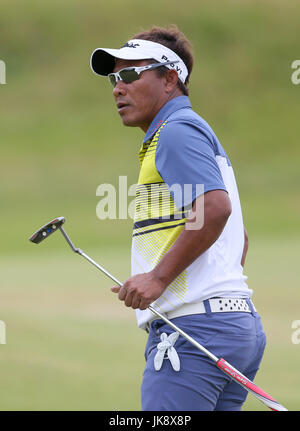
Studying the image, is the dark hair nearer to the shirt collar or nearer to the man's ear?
the man's ear

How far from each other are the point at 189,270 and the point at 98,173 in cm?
A: 1980

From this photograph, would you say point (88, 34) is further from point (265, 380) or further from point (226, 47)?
point (265, 380)

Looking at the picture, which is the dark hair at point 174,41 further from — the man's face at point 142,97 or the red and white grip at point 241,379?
the red and white grip at point 241,379

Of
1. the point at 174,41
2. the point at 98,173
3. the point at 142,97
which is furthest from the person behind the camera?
the point at 98,173

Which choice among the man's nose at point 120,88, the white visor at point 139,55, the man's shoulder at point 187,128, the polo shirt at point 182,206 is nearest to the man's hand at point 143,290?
the polo shirt at point 182,206

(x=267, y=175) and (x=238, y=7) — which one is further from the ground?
(x=238, y=7)

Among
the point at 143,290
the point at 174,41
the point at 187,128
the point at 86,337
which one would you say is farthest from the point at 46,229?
the point at 86,337

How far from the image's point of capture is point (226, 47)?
27469mm

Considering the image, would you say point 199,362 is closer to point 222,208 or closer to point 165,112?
point 222,208

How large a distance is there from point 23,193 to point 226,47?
9530mm

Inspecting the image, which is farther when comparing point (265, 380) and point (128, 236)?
point (128, 236)

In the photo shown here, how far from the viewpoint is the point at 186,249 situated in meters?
2.77

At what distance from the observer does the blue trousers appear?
280 centimetres
